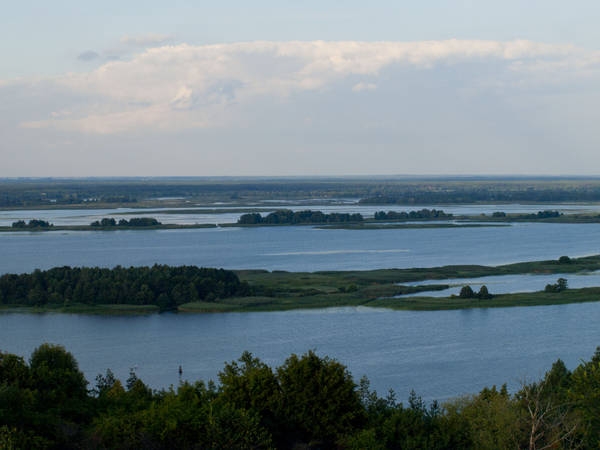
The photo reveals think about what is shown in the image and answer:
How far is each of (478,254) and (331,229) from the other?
20.0 m

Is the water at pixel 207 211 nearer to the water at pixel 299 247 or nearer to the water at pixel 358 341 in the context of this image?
the water at pixel 299 247

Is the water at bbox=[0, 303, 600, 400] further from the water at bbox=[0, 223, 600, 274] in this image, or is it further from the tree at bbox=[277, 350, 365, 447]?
the water at bbox=[0, 223, 600, 274]

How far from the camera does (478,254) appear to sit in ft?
153

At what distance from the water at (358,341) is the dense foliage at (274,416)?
476cm

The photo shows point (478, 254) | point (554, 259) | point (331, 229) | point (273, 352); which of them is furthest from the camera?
point (331, 229)

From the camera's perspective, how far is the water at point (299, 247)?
4381cm

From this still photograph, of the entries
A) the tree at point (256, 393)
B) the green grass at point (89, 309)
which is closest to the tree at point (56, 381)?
the tree at point (256, 393)

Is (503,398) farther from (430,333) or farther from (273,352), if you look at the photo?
(430,333)

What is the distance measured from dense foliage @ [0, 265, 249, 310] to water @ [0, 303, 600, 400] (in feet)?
6.08

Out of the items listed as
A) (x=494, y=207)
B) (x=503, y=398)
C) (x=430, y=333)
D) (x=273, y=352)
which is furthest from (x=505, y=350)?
(x=494, y=207)

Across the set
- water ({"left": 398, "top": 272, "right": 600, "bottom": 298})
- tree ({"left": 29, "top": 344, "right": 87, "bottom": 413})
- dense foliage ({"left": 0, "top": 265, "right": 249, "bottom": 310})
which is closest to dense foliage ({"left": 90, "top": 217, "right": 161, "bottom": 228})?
dense foliage ({"left": 0, "top": 265, "right": 249, "bottom": 310})

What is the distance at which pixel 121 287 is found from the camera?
32.2 meters

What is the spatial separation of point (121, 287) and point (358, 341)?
1056cm

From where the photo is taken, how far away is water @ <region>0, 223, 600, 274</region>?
4381 cm
